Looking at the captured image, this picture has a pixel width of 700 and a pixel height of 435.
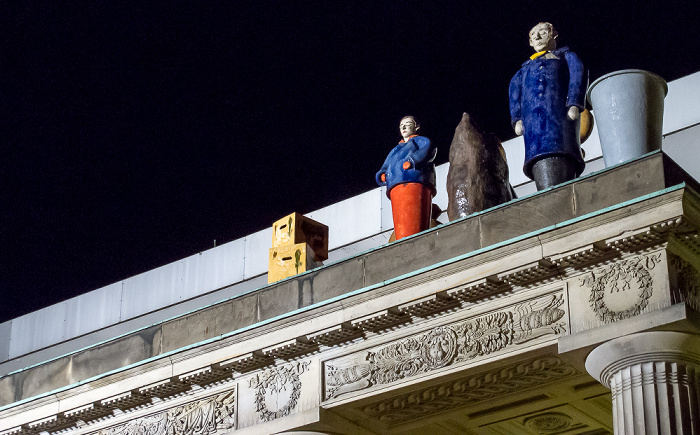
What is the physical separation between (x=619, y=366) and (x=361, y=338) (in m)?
3.58

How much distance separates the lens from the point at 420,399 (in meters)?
15.4

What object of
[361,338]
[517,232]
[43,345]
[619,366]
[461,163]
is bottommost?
[619,366]

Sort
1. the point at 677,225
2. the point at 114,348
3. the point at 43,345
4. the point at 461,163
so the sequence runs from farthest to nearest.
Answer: the point at 43,345 < the point at 114,348 < the point at 461,163 < the point at 677,225

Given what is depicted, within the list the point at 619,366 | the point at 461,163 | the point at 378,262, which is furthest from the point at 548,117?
the point at 619,366

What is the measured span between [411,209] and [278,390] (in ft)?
10.5

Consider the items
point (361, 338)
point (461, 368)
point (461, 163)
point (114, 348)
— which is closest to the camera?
point (461, 368)

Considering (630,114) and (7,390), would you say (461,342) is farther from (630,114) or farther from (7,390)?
(7,390)

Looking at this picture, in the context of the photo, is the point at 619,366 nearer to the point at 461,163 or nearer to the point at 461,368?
the point at 461,368

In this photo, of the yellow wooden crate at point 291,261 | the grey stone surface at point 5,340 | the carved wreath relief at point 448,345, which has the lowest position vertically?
the carved wreath relief at point 448,345

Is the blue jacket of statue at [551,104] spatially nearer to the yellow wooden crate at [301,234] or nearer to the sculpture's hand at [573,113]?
the sculpture's hand at [573,113]

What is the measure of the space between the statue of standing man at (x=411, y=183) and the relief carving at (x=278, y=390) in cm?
249

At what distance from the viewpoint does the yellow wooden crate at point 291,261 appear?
17.1 m

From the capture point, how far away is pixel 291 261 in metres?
17.2

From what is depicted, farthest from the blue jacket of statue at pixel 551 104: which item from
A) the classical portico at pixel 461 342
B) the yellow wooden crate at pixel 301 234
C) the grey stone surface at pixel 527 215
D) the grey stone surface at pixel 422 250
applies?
the yellow wooden crate at pixel 301 234
